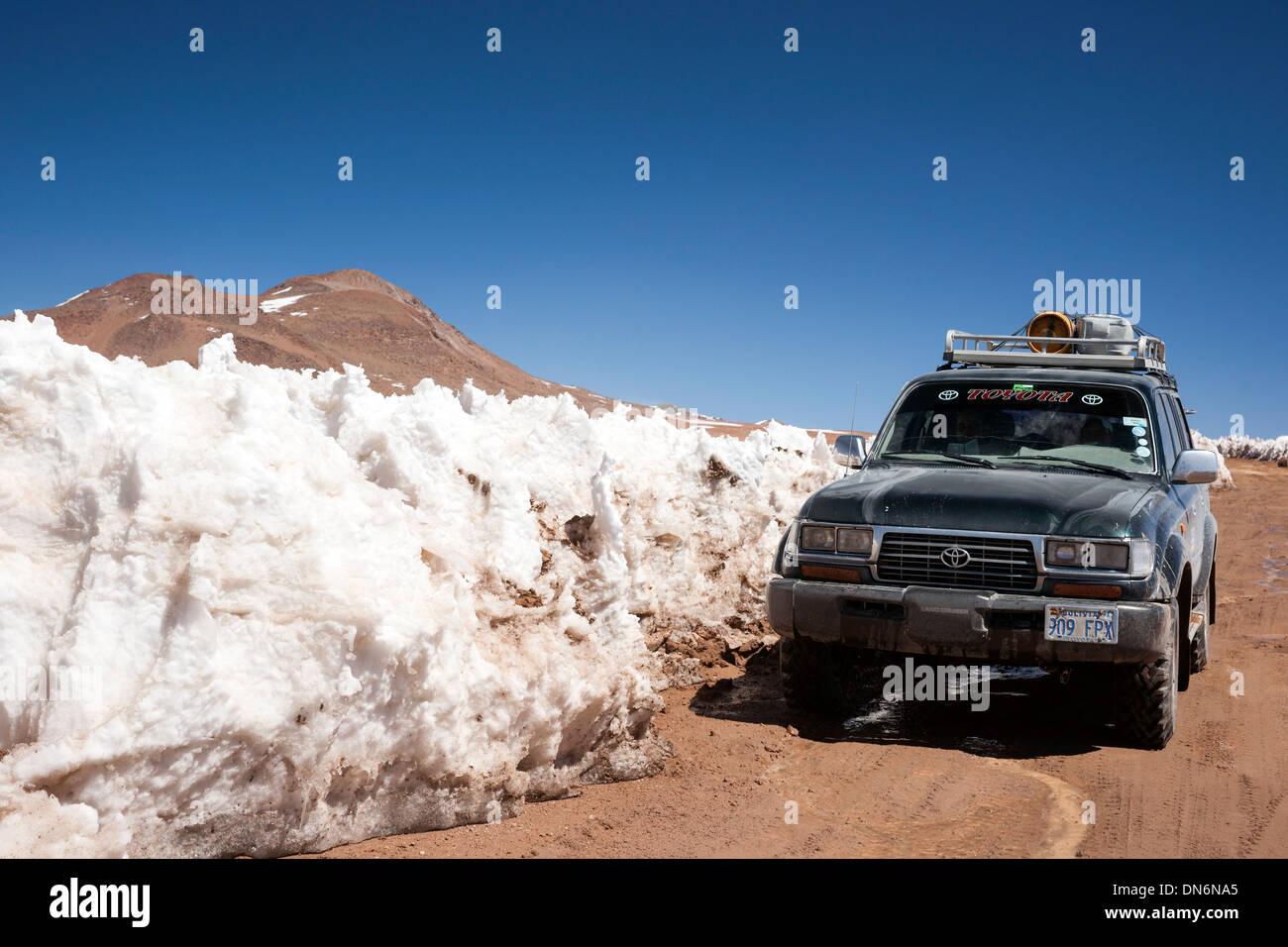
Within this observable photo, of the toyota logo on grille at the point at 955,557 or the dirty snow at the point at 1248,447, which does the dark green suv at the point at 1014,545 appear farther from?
the dirty snow at the point at 1248,447

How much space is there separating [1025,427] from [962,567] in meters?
1.66

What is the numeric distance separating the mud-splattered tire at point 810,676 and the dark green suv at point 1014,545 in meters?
0.01

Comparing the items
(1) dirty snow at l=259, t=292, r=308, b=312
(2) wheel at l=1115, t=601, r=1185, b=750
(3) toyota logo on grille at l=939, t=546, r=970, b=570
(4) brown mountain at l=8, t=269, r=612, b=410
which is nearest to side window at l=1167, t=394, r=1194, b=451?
(2) wheel at l=1115, t=601, r=1185, b=750

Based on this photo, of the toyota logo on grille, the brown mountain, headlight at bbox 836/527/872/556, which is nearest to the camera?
the toyota logo on grille

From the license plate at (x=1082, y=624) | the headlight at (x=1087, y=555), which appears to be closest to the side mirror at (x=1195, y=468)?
the headlight at (x=1087, y=555)

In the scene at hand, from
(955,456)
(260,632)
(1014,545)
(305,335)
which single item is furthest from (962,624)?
(305,335)

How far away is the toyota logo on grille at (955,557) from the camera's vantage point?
5.46m

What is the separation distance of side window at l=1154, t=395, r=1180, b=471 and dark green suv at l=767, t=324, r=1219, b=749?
0.09 ft

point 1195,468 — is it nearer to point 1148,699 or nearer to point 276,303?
point 1148,699

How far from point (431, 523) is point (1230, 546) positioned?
13.7m

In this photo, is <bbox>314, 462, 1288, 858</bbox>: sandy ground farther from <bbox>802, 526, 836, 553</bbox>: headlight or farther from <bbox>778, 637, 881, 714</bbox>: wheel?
<bbox>802, 526, 836, 553</bbox>: headlight

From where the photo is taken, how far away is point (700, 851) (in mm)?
4207

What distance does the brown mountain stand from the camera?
1965 inches

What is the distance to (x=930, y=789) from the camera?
500 cm
